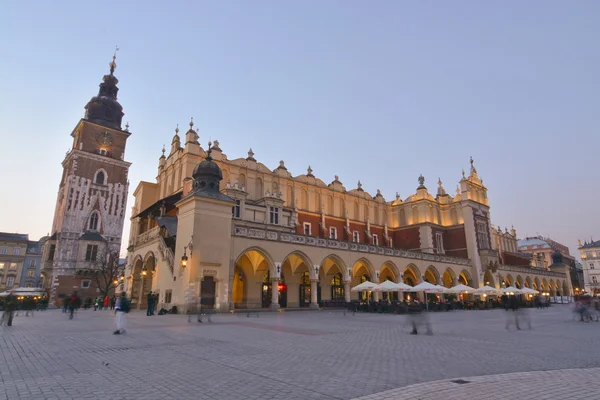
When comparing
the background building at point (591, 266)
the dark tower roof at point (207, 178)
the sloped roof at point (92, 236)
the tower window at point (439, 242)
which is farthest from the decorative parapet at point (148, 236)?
the background building at point (591, 266)

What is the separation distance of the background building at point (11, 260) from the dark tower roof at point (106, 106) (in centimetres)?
3659

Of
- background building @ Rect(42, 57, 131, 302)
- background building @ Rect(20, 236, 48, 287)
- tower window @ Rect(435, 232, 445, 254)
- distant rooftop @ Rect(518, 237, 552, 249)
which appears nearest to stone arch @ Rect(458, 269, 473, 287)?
tower window @ Rect(435, 232, 445, 254)

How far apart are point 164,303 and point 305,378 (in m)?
23.0

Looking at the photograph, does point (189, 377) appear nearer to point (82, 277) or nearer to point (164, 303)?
point (164, 303)

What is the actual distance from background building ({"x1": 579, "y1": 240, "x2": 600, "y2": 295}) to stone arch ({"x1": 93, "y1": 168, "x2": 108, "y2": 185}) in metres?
107

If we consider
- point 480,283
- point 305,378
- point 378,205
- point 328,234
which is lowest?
point 305,378

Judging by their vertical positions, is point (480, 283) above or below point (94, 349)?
above

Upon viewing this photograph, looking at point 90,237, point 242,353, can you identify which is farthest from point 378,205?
point 242,353

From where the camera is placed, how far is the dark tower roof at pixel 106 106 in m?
62.2

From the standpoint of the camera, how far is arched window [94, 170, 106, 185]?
5797 centimetres

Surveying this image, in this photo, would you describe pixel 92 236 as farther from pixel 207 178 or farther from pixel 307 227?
pixel 207 178

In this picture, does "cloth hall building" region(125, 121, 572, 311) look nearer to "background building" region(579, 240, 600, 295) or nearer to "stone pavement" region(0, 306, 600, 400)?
"stone pavement" region(0, 306, 600, 400)

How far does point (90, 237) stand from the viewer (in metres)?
54.0

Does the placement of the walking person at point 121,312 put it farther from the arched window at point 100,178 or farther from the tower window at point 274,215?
the arched window at point 100,178
